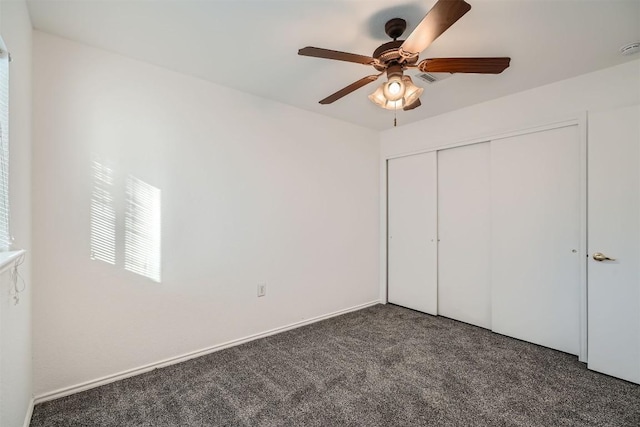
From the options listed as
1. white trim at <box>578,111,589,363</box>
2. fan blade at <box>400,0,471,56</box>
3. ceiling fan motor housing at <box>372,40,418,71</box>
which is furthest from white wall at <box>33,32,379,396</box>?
white trim at <box>578,111,589,363</box>

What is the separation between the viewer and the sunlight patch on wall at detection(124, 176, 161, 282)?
2201mm

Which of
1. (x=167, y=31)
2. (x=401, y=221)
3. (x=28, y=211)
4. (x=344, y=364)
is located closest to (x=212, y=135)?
(x=167, y=31)

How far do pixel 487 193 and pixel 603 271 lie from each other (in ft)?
3.79

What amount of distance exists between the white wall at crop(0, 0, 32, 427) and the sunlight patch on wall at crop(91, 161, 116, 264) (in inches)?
13.3

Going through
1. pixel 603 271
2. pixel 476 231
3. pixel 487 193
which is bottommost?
pixel 603 271

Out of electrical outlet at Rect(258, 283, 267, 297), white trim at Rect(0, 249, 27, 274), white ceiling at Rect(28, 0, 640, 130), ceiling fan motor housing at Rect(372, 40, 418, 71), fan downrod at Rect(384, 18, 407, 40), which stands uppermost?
white ceiling at Rect(28, 0, 640, 130)

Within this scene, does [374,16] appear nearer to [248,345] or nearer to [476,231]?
[476,231]

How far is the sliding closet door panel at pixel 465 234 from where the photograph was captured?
124 inches

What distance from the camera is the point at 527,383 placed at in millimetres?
2111

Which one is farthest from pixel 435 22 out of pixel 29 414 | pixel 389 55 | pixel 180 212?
pixel 29 414

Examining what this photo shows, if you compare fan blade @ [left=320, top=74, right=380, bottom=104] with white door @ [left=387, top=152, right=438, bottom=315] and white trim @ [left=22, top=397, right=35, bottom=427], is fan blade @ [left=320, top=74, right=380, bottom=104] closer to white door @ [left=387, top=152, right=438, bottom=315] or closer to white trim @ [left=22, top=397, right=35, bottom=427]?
white door @ [left=387, top=152, right=438, bottom=315]

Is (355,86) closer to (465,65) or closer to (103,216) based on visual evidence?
(465,65)

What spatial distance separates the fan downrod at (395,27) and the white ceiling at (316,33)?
1.2 inches

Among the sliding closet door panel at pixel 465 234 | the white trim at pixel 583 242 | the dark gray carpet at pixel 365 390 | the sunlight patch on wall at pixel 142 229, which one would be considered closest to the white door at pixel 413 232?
the sliding closet door panel at pixel 465 234
